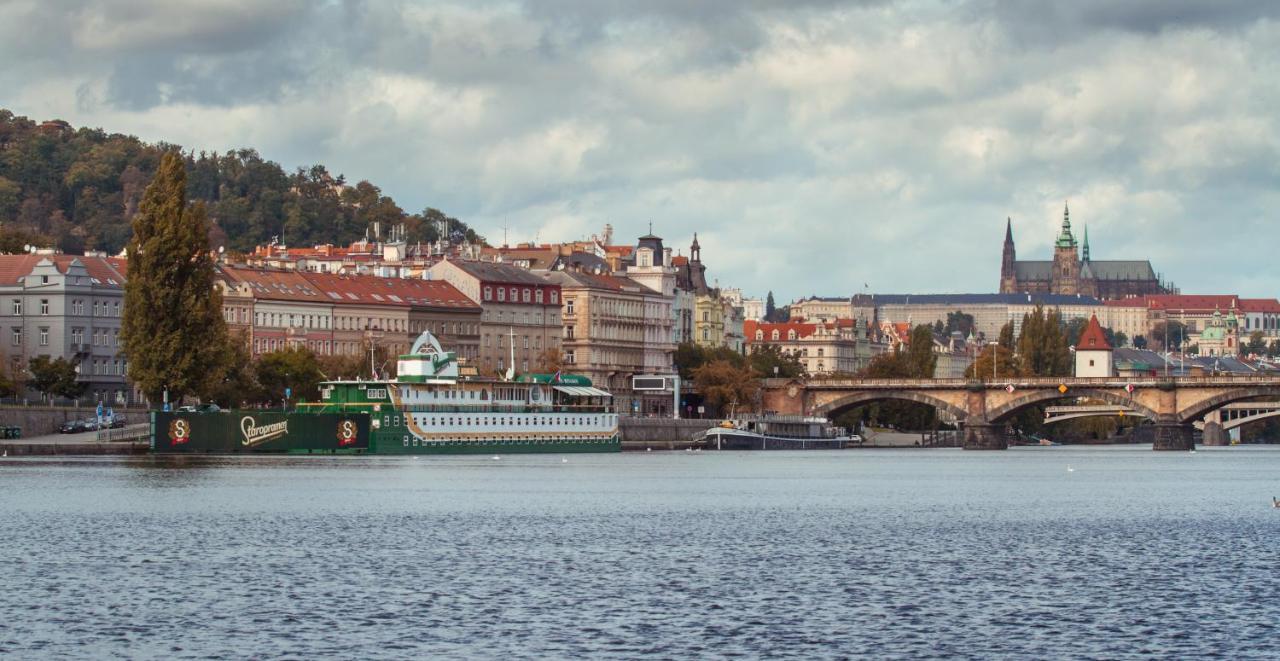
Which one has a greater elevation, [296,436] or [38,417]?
[38,417]

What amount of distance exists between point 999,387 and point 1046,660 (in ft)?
440

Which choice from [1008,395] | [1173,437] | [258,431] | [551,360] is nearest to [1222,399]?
[1173,437]

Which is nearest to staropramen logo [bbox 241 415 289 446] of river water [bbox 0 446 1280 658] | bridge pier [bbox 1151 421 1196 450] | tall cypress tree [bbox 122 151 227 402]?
tall cypress tree [bbox 122 151 227 402]

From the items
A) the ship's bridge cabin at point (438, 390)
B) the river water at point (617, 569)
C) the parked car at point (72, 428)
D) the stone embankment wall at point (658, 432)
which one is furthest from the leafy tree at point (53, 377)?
the stone embankment wall at point (658, 432)

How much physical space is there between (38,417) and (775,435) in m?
69.2

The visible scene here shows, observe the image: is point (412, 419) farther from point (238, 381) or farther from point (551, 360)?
point (551, 360)

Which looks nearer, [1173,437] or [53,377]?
[53,377]

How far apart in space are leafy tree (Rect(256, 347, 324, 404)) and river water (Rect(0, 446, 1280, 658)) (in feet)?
143

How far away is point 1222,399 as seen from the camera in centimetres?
16262

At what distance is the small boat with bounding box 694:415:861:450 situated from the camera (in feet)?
557

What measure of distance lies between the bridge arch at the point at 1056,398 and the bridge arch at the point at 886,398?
2753 mm

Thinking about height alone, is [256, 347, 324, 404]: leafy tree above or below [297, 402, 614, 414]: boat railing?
above

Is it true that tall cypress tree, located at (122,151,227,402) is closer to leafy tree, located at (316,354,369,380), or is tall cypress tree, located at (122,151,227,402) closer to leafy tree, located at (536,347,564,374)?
leafy tree, located at (316,354,369,380)

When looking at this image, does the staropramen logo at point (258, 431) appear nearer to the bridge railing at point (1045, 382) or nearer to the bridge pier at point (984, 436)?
the bridge railing at point (1045, 382)
